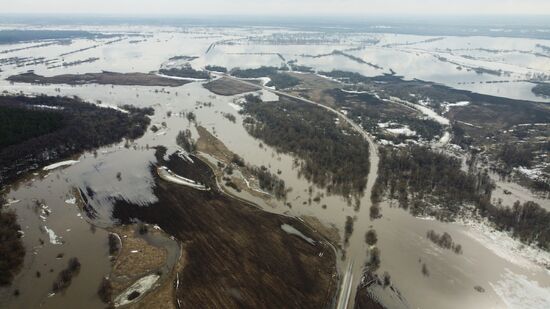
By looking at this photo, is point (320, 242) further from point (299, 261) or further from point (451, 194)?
point (451, 194)

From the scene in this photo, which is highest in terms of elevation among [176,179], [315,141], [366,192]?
[315,141]

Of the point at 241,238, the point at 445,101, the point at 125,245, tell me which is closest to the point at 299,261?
the point at 241,238

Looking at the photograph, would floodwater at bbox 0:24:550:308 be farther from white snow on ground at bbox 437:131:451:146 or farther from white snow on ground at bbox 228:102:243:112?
white snow on ground at bbox 437:131:451:146

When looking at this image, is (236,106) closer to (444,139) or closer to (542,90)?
(444,139)

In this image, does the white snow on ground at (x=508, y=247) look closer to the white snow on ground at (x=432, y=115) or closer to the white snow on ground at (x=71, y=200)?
the white snow on ground at (x=432, y=115)

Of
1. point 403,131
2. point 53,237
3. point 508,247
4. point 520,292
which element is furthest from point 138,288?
point 403,131

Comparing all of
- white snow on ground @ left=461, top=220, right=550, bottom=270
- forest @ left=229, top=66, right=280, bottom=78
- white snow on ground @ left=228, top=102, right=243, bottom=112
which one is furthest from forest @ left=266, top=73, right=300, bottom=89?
white snow on ground @ left=461, top=220, right=550, bottom=270
